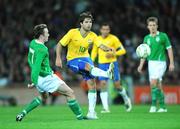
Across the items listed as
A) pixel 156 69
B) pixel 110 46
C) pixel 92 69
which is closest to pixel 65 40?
pixel 92 69

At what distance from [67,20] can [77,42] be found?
45.5ft

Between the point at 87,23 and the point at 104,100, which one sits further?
the point at 104,100

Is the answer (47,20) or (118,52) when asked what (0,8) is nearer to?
(47,20)

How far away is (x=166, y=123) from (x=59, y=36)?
15.6m

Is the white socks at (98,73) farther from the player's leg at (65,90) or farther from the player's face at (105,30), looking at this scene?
the player's face at (105,30)

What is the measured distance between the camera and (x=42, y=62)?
547 inches

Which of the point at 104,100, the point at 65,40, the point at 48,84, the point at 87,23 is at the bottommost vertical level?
the point at 104,100

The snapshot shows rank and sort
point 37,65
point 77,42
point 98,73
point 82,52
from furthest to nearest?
point 82,52 → point 77,42 → point 98,73 → point 37,65

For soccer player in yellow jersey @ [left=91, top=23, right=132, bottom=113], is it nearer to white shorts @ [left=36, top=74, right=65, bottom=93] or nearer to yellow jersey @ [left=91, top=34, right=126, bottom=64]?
yellow jersey @ [left=91, top=34, right=126, bottom=64]

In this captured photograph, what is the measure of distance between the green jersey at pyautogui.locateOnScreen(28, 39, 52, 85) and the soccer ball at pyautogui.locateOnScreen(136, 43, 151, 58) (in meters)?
3.56

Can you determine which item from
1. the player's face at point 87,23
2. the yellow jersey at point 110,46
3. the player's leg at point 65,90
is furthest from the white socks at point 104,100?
the player's leg at point 65,90

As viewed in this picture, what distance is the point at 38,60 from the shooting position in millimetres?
13484

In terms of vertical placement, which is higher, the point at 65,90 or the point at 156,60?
the point at 156,60

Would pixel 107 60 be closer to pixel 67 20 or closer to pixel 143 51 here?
pixel 143 51
